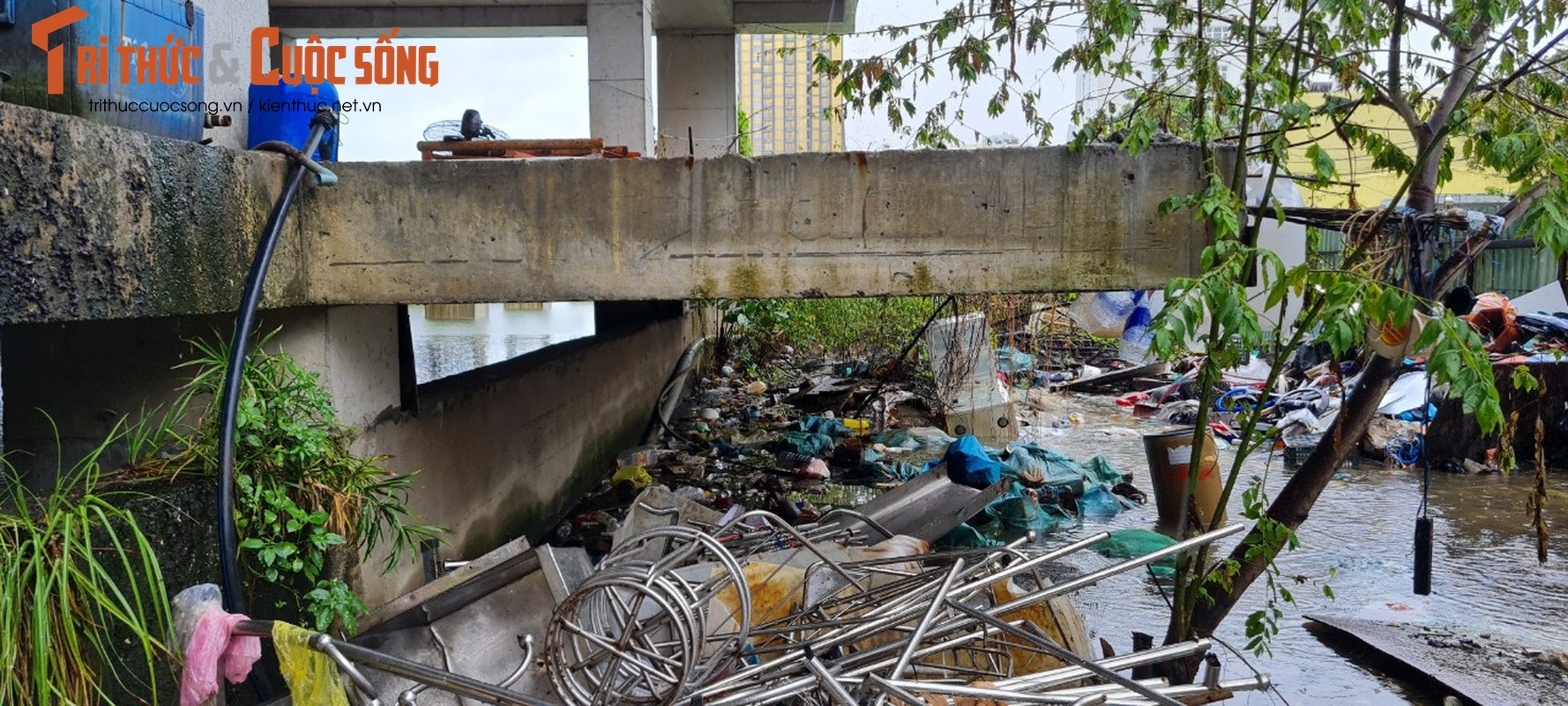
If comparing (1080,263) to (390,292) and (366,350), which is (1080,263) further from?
(366,350)

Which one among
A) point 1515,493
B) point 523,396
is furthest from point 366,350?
point 1515,493

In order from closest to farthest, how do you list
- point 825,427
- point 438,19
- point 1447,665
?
point 1447,665, point 825,427, point 438,19

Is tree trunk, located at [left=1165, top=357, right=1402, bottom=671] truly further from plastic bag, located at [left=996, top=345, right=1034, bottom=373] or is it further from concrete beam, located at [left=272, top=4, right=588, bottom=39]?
plastic bag, located at [left=996, top=345, right=1034, bottom=373]

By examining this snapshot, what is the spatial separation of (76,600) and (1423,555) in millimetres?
4747

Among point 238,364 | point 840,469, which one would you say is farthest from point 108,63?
point 840,469

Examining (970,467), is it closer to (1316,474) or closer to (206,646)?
(1316,474)

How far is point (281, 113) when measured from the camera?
12.7ft

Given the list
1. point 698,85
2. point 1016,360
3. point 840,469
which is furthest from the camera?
point 1016,360

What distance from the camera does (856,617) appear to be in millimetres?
3109

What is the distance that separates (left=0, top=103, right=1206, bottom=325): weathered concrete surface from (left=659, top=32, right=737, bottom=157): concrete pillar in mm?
7269

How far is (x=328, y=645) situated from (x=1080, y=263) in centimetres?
294

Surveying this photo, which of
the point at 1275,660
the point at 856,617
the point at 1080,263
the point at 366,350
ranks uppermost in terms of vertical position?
the point at 1080,263

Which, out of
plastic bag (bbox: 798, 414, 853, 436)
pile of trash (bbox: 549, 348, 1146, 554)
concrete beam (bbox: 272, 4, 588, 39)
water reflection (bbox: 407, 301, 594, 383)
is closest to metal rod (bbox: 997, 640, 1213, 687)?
pile of trash (bbox: 549, 348, 1146, 554)

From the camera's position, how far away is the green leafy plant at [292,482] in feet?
10.3
